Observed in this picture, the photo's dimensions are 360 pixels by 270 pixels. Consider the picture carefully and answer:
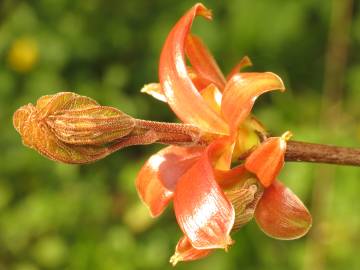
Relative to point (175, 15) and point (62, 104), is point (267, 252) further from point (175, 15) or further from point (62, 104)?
point (62, 104)

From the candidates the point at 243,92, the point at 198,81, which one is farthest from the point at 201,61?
the point at 243,92

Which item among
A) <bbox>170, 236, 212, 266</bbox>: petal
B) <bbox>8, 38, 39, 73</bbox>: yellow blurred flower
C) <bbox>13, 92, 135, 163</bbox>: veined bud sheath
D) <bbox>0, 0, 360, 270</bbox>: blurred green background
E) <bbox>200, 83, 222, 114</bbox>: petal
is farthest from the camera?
<bbox>8, 38, 39, 73</bbox>: yellow blurred flower

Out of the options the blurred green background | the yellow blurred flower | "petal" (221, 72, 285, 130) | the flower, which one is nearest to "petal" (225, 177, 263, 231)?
the flower

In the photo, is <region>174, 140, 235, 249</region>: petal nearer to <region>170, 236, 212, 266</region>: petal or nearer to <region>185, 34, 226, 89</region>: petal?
<region>170, 236, 212, 266</region>: petal

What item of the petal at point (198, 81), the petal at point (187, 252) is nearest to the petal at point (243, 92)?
the petal at point (198, 81)

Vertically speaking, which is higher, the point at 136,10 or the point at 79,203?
the point at 136,10

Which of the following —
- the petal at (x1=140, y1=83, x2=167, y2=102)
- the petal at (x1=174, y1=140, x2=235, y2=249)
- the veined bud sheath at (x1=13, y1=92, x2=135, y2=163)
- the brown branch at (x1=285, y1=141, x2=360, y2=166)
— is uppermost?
the veined bud sheath at (x1=13, y1=92, x2=135, y2=163)

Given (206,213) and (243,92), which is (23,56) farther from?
(206,213)

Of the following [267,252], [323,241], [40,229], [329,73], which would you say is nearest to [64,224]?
[40,229]

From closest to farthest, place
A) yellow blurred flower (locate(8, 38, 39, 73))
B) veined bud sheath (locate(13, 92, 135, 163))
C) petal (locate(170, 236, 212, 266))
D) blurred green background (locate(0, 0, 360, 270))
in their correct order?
veined bud sheath (locate(13, 92, 135, 163)) → petal (locate(170, 236, 212, 266)) → blurred green background (locate(0, 0, 360, 270)) → yellow blurred flower (locate(8, 38, 39, 73))
